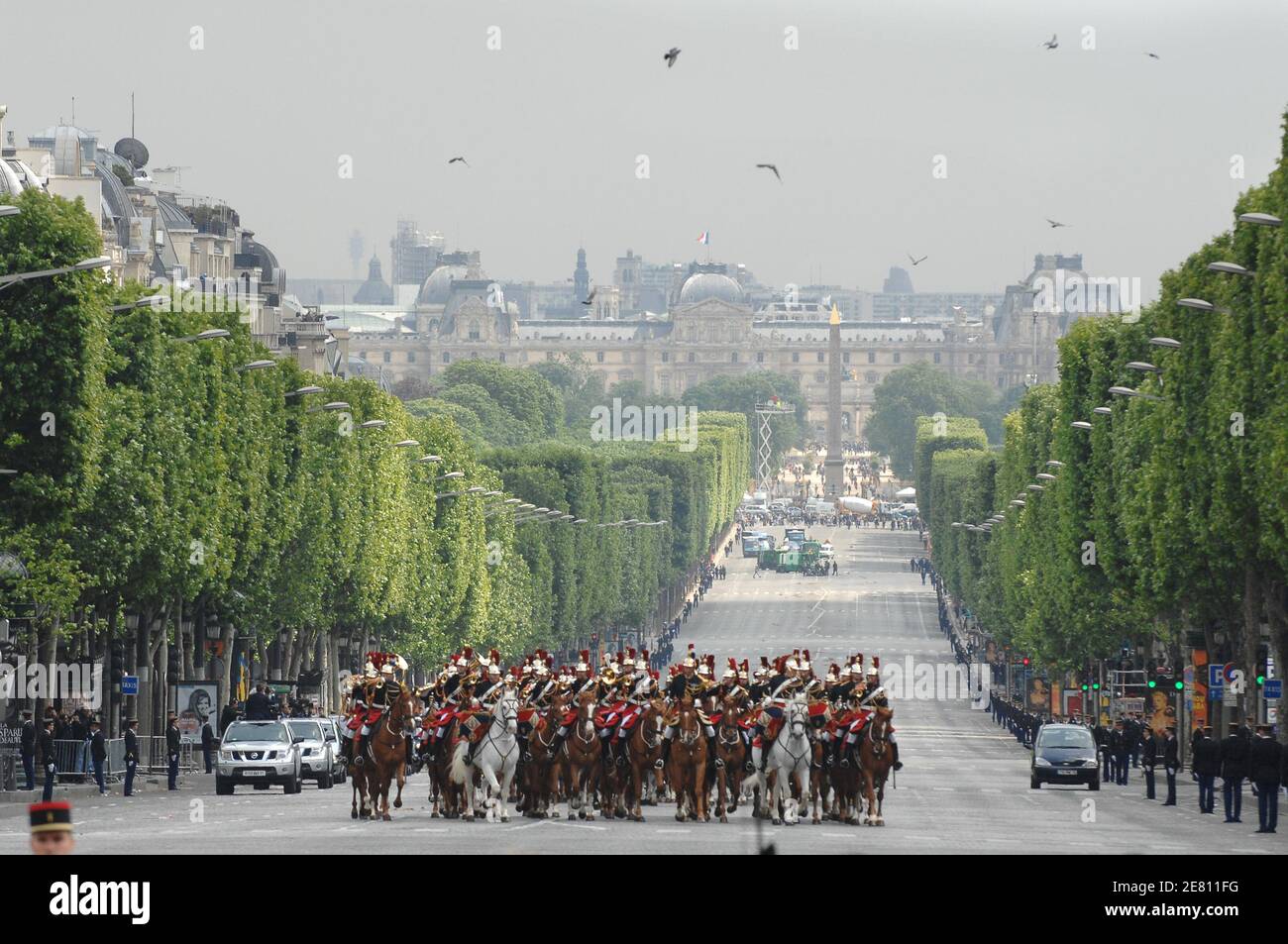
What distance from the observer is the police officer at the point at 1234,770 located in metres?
54.9

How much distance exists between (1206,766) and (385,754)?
16408 mm

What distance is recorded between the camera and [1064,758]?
69.9 meters

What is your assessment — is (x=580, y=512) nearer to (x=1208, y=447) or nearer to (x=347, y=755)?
(x=1208, y=447)

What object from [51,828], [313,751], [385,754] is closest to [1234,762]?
[385,754]

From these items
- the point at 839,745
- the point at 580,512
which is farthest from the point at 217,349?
the point at 580,512

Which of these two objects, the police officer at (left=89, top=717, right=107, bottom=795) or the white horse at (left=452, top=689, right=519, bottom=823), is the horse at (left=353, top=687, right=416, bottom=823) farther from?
the police officer at (left=89, top=717, right=107, bottom=795)

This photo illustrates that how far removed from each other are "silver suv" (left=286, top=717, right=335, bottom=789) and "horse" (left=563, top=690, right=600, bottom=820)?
19.0 m

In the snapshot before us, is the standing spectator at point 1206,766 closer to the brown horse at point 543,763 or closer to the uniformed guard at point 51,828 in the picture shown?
the brown horse at point 543,763

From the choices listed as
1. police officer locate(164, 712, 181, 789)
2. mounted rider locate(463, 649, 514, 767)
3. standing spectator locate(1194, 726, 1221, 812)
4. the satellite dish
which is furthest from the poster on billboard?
the satellite dish

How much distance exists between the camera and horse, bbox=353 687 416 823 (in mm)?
50469

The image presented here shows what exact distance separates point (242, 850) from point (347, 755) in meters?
12.8

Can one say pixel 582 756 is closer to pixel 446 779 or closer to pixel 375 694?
pixel 446 779

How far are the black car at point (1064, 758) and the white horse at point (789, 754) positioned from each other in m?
20.2
